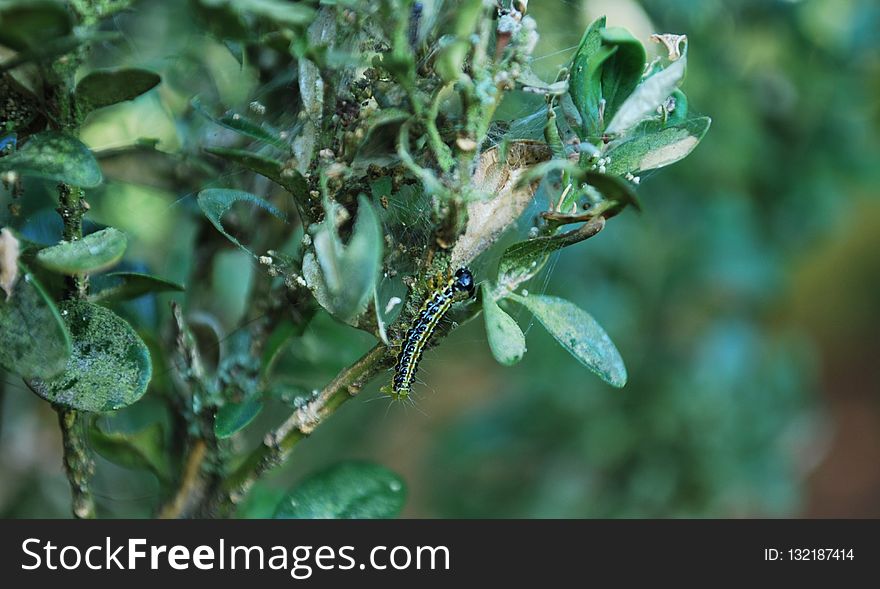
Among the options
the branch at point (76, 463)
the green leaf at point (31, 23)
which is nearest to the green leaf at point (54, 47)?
the green leaf at point (31, 23)

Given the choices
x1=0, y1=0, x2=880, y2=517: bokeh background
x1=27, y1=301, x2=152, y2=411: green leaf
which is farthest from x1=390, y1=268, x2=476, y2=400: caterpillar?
x1=0, y1=0, x2=880, y2=517: bokeh background

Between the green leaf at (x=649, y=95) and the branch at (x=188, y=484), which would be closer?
the green leaf at (x=649, y=95)

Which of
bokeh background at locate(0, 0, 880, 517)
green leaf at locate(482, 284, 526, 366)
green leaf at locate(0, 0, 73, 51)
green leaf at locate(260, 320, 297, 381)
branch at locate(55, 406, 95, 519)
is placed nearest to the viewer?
green leaf at locate(0, 0, 73, 51)

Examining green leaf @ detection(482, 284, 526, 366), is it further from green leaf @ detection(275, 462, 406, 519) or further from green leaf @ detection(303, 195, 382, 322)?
green leaf @ detection(275, 462, 406, 519)

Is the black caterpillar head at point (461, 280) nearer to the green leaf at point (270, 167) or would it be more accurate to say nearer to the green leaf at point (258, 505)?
the green leaf at point (270, 167)

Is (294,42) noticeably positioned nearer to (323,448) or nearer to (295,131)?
(295,131)
